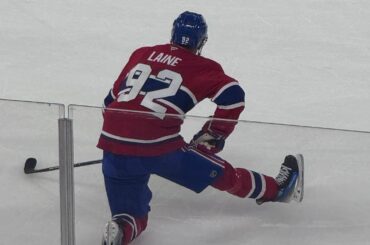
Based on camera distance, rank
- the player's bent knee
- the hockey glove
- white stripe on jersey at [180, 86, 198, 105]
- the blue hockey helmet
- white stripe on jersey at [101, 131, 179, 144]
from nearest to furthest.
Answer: the hockey glove
white stripe on jersey at [101, 131, 179, 144]
the player's bent knee
white stripe on jersey at [180, 86, 198, 105]
the blue hockey helmet

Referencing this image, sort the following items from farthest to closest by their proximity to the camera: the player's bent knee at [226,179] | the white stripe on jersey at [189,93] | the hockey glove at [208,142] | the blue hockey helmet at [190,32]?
the blue hockey helmet at [190,32] < the white stripe on jersey at [189,93] < the player's bent knee at [226,179] < the hockey glove at [208,142]

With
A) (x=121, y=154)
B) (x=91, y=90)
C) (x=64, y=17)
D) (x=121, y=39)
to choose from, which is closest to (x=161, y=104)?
(x=121, y=154)

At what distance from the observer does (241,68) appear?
4.87m

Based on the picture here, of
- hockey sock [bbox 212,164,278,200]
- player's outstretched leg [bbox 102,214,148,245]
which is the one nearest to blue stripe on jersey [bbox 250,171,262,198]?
hockey sock [bbox 212,164,278,200]

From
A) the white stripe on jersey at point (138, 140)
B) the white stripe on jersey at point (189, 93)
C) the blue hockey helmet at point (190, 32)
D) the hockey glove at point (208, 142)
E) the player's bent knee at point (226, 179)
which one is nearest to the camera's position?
the hockey glove at point (208, 142)

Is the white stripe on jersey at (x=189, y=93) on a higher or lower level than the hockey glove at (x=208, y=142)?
higher

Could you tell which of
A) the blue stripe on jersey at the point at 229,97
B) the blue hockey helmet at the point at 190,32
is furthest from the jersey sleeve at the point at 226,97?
the blue hockey helmet at the point at 190,32

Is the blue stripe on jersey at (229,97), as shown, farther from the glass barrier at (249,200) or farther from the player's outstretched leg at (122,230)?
the player's outstretched leg at (122,230)

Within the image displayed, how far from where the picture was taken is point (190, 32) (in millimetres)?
3225

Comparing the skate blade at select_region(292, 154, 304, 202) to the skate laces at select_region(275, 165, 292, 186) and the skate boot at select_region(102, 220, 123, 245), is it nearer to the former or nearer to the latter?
the skate laces at select_region(275, 165, 292, 186)

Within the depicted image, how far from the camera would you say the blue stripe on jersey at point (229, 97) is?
3.03 m

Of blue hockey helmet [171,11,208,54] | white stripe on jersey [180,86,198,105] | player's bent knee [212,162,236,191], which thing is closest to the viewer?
player's bent knee [212,162,236,191]

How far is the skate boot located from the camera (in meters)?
2.72

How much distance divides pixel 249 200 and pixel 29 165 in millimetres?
707
